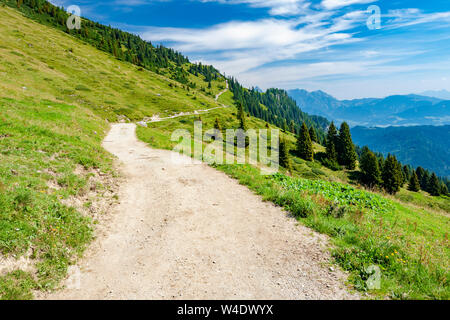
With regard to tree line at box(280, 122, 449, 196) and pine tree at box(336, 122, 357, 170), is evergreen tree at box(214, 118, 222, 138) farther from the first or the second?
pine tree at box(336, 122, 357, 170)

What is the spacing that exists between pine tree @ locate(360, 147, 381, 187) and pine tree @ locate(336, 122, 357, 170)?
28.5 ft

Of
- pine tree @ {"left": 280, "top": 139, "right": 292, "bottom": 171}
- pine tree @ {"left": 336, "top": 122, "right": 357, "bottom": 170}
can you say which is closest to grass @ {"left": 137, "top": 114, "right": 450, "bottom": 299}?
pine tree @ {"left": 280, "top": 139, "right": 292, "bottom": 171}

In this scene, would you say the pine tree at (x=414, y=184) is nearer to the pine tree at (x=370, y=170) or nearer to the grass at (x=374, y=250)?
the pine tree at (x=370, y=170)

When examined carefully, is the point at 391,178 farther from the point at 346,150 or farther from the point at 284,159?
the point at 284,159

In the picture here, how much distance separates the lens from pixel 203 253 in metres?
7.86

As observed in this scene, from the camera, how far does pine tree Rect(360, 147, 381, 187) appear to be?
7119 centimetres

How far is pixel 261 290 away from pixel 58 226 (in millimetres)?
7665

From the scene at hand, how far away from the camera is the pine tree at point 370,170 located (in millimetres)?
71188

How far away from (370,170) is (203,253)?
81211 mm

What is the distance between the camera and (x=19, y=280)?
5.94 m

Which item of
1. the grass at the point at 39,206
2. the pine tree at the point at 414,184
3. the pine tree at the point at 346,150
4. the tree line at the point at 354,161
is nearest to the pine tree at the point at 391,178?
the tree line at the point at 354,161

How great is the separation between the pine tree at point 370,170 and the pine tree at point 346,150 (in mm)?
8685
